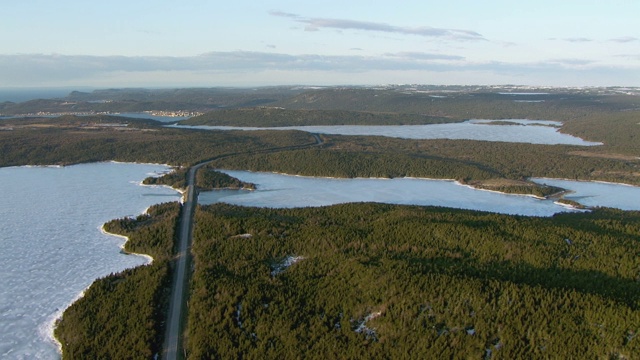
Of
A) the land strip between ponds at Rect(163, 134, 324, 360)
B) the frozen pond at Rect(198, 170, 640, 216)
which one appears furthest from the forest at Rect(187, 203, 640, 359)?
the frozen pond at Rect(198, 170, 640, 216)

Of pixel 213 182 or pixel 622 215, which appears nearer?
pixel 622 215

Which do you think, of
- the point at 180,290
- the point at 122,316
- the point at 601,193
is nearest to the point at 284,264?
the point at 180,290

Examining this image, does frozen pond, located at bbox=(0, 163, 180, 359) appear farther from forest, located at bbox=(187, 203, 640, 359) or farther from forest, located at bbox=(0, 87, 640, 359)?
forest, located at bbox=(187, 203, 640, 359)

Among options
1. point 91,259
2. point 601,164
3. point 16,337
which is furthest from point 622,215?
point 16,337

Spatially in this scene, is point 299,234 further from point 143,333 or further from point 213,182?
point 213,182

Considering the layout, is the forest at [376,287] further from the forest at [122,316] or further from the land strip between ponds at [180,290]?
the land strip between ponds at [180,290]

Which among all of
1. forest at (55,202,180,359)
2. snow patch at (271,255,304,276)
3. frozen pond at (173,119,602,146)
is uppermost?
frozen pond at (173,119,602,146)
